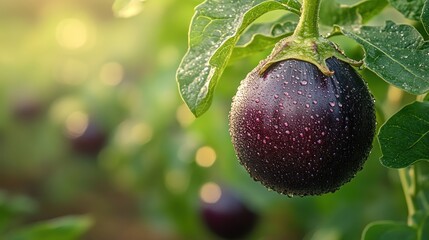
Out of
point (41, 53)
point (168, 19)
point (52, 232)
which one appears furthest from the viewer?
point (41, 53)

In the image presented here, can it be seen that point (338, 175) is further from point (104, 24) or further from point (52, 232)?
point (104, 24)

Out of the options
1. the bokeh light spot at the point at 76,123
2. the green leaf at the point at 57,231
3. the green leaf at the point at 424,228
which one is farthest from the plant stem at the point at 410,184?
the bokeh light spot at the point at 76,123

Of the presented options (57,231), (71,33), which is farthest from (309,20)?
(71,33)

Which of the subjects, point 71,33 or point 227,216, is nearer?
point 227,216

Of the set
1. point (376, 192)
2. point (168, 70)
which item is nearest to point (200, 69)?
point (376, 192)

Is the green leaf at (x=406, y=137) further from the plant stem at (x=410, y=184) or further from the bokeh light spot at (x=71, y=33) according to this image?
the bokeh light spot at (x=71, y=33)

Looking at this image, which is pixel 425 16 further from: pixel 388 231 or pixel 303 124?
pixel 388 231

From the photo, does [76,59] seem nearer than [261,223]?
No
